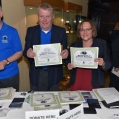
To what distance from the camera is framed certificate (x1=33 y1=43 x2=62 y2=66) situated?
5.73ft

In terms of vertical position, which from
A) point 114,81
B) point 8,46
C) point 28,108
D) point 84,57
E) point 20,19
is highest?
point 20,19

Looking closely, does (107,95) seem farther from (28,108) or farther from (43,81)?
(43,81)

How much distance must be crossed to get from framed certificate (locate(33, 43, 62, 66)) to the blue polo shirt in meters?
0.36

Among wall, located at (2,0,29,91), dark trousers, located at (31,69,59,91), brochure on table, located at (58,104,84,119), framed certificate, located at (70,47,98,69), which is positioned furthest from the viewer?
wall, located at (2,0,29,91)

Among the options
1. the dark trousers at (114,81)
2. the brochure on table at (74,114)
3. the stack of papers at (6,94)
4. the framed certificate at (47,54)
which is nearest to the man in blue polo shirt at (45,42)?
the framed certificate at (47,54)

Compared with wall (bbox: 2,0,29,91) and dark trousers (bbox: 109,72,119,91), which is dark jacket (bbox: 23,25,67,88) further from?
dark trousers (bbox: 109,72,119,91)

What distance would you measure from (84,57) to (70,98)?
1.64ft

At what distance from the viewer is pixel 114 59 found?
244 centimetres

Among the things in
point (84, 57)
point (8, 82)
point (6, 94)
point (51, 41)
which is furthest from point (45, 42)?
point (6, 94)

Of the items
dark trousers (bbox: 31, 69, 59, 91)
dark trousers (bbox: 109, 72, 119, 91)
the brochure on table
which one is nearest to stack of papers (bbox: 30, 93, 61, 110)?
the brochure on table

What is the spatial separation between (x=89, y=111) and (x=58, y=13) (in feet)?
8.22

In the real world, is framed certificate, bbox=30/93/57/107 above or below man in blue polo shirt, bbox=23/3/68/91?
below

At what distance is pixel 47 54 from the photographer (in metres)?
1.78

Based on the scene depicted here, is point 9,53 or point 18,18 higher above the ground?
point 18,18
